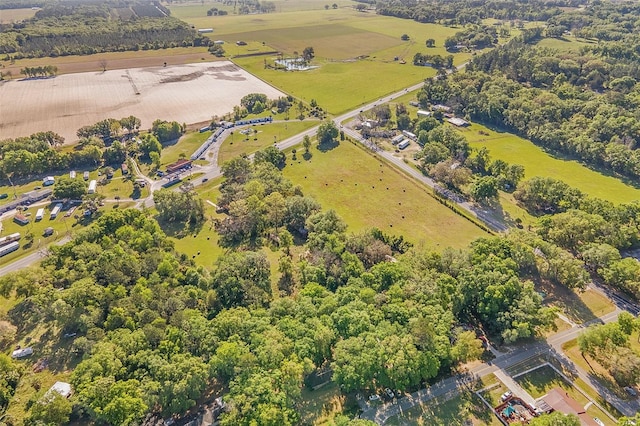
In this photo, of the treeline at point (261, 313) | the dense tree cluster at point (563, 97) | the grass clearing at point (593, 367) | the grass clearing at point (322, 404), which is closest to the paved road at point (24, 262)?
the treeline at point (261, 313)

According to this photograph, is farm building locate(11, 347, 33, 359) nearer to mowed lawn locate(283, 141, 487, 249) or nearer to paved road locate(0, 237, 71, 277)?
paved road locate(0, 237, 71, 277)

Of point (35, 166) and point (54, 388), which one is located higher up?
point (35, 166)

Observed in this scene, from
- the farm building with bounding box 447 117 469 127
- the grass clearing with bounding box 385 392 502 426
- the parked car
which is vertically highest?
the farm building with bounding box 447 117 469 127

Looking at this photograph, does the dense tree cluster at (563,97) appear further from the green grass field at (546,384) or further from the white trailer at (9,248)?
the white trailer at (9,248)

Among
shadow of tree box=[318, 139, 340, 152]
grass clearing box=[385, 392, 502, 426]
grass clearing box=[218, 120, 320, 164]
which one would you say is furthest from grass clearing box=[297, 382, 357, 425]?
shadow of tree box=[318, 139, 340, 152]

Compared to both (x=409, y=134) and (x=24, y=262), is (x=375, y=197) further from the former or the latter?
(x=24, y=262)

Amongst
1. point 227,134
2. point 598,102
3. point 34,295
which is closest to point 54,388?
point 34,295

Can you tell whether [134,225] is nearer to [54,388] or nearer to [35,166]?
[54,388]
